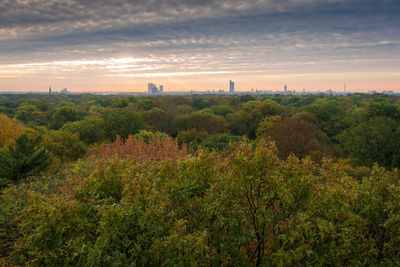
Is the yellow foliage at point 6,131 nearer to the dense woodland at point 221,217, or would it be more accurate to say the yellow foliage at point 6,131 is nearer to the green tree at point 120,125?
the green tree at point 120,125

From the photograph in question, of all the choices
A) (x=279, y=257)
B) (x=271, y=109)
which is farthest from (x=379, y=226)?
(x=271, y=109)

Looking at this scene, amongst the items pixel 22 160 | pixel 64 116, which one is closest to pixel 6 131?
pixel 64 116

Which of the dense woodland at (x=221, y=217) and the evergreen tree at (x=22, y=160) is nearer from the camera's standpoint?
the dense woodland at (x=221, y=217)

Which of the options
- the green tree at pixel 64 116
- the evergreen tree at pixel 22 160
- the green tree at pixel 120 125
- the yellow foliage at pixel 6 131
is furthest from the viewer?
the green tree at pixel 64 116

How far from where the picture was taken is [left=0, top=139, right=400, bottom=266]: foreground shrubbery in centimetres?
605

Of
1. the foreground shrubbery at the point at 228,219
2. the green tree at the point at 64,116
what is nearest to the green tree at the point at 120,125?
the green tree at the point at 64,116

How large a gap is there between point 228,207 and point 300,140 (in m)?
24.9

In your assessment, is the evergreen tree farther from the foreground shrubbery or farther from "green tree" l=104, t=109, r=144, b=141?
"green tree" l=104, t=109, r=144, b=141

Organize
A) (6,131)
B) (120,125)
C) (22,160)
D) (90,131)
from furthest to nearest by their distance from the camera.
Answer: (120,125)
(90,131)
(6,131)
(22,160)

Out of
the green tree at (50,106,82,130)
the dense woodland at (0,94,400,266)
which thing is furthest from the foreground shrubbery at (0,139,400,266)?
the green tree at (50,106,82,130)

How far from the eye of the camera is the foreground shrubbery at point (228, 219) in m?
6.05

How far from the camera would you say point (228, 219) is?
652cm

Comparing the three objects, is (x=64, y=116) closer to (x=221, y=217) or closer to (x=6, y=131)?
(x=6, y=131)

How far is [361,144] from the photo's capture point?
1201 inches
